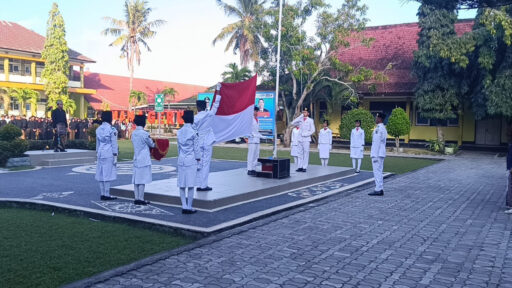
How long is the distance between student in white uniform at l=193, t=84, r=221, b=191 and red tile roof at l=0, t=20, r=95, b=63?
29173 mm

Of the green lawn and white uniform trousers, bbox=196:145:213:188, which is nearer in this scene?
the green lawn

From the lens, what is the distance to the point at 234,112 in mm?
9609

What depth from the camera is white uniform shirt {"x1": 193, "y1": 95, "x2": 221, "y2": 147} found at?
8.09 m

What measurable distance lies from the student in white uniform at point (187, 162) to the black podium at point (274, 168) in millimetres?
3619

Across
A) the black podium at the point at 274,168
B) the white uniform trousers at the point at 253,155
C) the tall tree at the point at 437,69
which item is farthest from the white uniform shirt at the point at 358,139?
the tall tree at the point at 437,69

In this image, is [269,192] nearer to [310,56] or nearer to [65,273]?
[65,273]

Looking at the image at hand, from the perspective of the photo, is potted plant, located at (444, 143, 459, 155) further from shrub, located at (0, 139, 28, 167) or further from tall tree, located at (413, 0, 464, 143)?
shrub, located at (0, 139, 28, 167)

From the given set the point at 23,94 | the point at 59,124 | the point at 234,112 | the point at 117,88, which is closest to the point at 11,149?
the point at 59,124

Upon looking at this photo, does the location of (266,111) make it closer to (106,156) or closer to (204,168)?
(204,168)

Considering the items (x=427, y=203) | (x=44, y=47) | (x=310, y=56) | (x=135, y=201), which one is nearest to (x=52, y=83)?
(x=44, y=47)

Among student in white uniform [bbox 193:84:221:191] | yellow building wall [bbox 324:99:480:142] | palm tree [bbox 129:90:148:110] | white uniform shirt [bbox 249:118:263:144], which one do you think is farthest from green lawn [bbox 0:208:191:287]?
palm tree [bbox 129:90:148:110]

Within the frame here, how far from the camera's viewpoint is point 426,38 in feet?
72.8

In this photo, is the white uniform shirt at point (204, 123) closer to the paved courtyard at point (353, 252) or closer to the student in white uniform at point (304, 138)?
the paved courtyard at point (353, 252)

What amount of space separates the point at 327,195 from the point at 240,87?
3.13 metres
